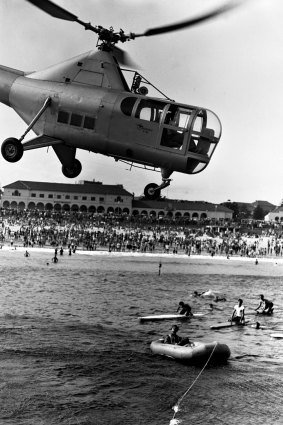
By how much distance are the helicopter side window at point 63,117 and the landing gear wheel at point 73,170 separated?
78.0 inches

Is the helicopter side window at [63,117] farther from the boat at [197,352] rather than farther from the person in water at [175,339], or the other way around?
the boat at [197,352]

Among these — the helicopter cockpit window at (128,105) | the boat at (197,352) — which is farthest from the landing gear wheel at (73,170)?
the boat at (197,352)

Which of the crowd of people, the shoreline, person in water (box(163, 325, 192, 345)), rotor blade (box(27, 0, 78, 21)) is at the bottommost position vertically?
person in water (box(163, 325, 192, 345))

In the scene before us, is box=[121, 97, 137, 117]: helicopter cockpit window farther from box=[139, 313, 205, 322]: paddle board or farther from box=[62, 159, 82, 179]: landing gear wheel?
box=[139, 313, 205, 322]: paddle board

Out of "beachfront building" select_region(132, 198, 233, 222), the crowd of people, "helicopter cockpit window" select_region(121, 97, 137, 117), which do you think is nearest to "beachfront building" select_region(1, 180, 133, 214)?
"beachfront building" select_region(132, 198, 233, 222)

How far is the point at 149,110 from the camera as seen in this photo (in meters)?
15.9

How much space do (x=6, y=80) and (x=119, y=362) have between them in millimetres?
15023

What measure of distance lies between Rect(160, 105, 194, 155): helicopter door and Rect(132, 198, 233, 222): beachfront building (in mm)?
125647

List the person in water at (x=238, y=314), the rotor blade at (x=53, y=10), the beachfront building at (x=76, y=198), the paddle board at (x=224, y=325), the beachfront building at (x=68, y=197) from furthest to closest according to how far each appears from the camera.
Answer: the beachfront building at (x=68, y=197) → the beachfront building at (x=76, y=198) → the paddle board at (x=224, y=325) → the person in water at (x=238, y=314) → the rotor blade at (x=53, y=10)

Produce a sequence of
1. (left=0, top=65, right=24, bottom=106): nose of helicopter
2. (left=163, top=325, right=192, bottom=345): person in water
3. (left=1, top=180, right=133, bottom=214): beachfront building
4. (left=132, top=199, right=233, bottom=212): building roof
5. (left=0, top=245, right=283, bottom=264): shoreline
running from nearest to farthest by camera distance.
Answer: (left=0, top=65, right=24, bottom=106): nose of helicopter, (left=163, top=325, right=192, bottom=345): person in water, (left=0, top=245, right=283, bottom=264): shoreline, (left=1, top=180, right=133, bottom=214): beachfront building, (left=132, top=199, right=233, bottom=212): building roof

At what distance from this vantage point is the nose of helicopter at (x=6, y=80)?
1853cm

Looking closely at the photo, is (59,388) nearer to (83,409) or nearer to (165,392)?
(83,409)

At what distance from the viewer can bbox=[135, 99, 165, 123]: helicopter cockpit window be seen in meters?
15.8

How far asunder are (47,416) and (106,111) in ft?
38.8
